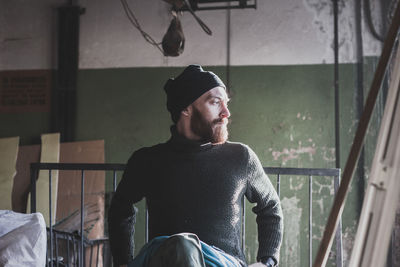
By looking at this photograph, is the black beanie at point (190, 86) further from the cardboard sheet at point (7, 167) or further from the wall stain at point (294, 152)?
the cardboard sheet at point (7, 167)

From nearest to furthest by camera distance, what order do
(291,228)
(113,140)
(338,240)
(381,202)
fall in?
(381,202), (338,240), (291,228), (113,140)

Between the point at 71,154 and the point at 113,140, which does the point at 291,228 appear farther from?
the point at 71,154

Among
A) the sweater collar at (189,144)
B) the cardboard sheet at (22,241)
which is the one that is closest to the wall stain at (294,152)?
the sweater collar at (189,144)

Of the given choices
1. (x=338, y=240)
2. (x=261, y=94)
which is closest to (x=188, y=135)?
(x=338, y=240)

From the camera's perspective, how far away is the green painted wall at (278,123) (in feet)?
17.0

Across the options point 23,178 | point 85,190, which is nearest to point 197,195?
point 85,190

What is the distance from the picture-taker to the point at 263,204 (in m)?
2.08

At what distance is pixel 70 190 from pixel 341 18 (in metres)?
3.84

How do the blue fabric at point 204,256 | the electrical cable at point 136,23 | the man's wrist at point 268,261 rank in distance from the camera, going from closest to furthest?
the blue fabric at point 204,256 → the man's wrist at point 268,261 → the electrical cable at point 136,23

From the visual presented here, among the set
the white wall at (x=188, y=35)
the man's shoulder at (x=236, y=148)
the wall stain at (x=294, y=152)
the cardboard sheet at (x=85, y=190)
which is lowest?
the cardboard sheet at (x=85, y=190)

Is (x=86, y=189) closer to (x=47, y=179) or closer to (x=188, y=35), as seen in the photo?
(x=47, y=179)

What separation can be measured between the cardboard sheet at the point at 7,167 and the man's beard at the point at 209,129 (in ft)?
12.9

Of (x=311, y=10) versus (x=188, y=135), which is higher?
(x=311, y=10)

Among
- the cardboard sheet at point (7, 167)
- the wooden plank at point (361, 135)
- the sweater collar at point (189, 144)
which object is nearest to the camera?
the wooden plank at point (361, 135)
